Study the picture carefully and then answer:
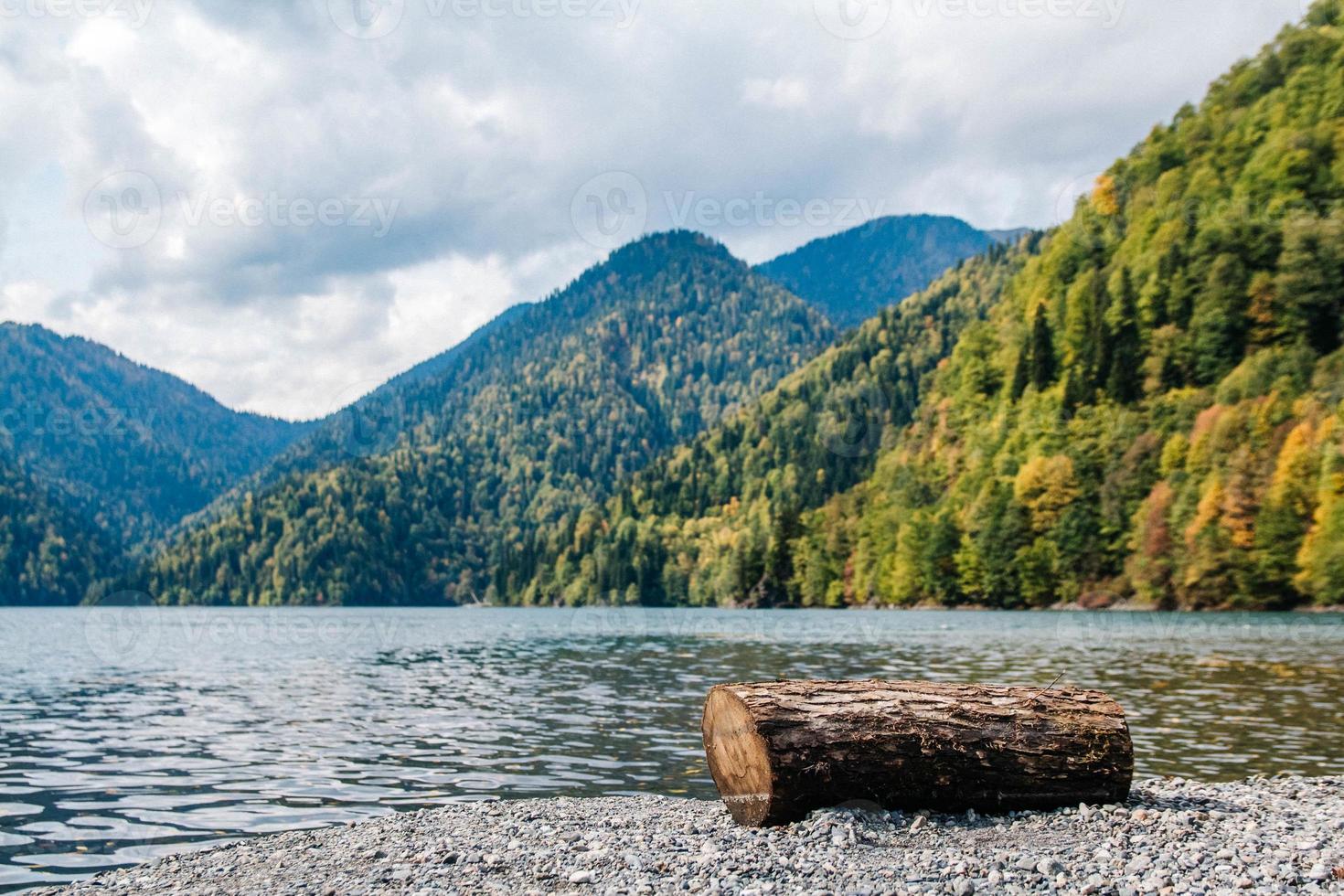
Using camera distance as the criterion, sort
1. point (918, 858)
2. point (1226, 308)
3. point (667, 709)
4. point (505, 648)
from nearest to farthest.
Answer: point (918, 858), point (667, 709), point (505, 648), point (1226, 308)

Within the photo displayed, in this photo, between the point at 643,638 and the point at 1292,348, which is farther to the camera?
the point at 1292,348

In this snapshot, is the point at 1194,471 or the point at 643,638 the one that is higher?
the point at 1194,471

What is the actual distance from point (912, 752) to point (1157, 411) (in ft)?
426

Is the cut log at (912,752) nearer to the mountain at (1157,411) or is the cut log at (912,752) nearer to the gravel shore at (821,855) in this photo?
the gravel shore at (821,855)

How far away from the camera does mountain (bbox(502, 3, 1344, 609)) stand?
9975cm

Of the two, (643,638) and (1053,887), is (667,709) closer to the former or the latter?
(1053,887)

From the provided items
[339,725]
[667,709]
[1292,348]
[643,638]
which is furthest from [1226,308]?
[339,725]

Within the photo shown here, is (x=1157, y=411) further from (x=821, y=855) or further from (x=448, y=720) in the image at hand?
(x=821, y=855)

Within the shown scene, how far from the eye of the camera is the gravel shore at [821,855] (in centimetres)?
1137

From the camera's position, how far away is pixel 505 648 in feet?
246

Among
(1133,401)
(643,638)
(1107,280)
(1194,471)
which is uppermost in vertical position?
(1107,280)

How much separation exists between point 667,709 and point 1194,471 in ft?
316

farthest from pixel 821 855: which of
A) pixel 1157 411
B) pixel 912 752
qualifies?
pixel 1157 411

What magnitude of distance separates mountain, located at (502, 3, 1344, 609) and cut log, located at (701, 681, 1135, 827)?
288ft
